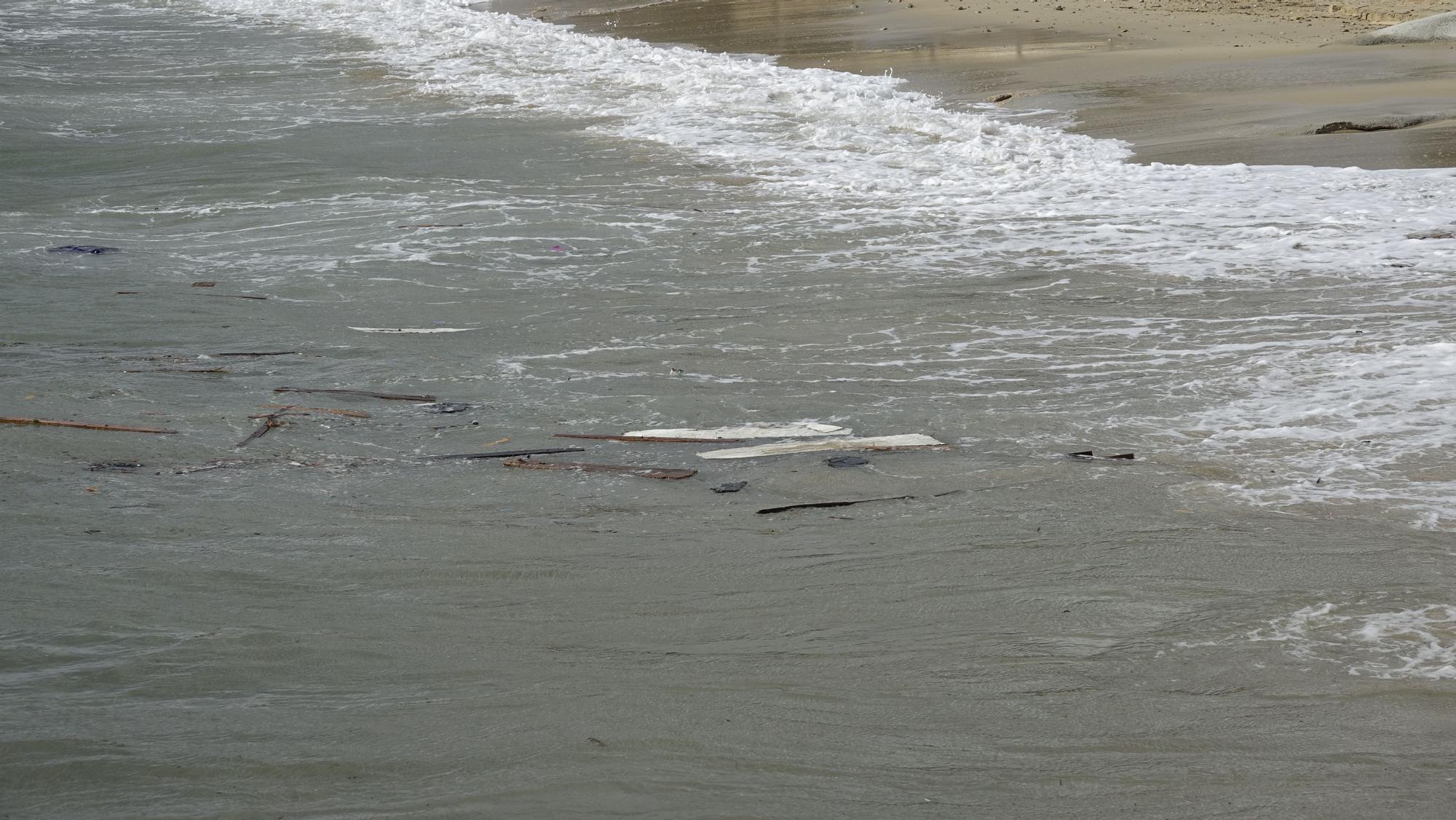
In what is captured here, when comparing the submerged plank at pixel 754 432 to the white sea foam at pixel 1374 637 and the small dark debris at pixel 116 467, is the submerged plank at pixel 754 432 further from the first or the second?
the white sea foam at pixel 1374 637

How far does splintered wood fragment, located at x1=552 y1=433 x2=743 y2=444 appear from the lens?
5.45 m

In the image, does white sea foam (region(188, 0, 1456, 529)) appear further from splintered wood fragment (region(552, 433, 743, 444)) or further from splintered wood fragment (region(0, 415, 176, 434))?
splintered wood fragment (region(0, 415, 176, 434))

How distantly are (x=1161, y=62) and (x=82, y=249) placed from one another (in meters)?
12.3

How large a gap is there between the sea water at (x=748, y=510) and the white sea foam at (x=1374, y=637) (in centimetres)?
2

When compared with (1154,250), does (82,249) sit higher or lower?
higher

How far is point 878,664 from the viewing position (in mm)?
3592

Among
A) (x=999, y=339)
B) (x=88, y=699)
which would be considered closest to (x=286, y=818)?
(x=88, y=699)

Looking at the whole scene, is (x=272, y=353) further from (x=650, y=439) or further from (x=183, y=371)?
(x=650, y=439)

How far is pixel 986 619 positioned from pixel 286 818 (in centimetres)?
205

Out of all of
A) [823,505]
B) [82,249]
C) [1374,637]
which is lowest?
[1374,637]

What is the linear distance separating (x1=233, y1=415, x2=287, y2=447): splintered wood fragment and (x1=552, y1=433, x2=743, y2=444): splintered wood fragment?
1269mm

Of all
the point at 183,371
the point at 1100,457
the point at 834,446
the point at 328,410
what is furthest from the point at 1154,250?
the point at 183,371

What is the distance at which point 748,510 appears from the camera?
4699 mm

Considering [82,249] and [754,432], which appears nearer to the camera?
[754,432]
